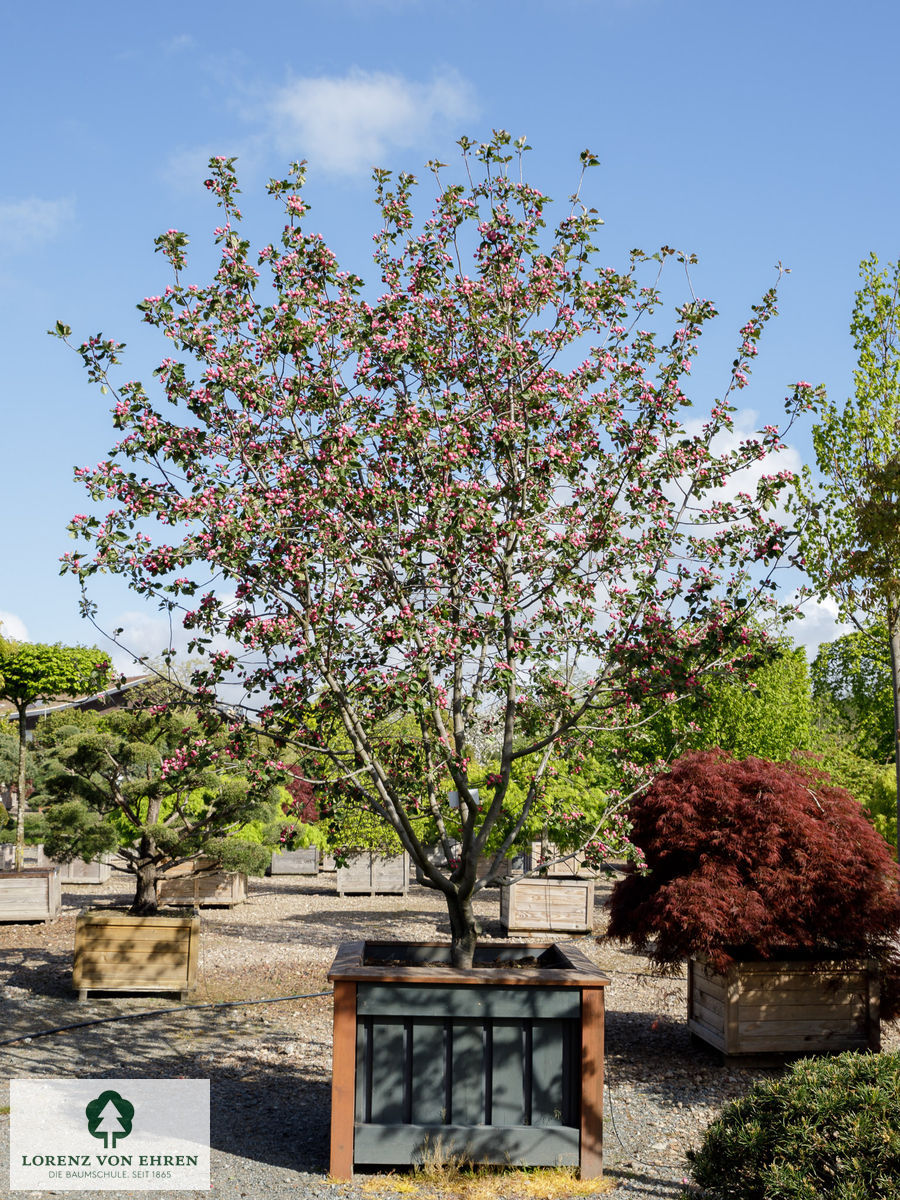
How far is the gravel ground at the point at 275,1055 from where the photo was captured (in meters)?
6.27

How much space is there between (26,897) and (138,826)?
4.85m

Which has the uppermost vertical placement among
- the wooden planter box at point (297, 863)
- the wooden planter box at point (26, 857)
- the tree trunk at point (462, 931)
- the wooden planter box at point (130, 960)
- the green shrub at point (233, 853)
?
the tree trunk at point (462, 931)

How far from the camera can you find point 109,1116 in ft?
22.2

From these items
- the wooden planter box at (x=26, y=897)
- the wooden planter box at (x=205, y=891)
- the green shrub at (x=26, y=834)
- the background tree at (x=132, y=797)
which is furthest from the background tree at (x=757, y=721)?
the green shrub at (x=26, y=834)

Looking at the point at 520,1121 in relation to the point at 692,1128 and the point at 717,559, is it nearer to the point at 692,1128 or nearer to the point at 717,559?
the point at 692,1128

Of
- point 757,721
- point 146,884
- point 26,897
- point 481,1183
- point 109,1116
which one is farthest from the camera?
point 757,721

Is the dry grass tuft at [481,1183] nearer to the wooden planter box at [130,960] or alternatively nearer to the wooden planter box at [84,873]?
the wooden planter box at [130,960]

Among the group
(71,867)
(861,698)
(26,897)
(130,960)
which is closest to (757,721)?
(130,960)

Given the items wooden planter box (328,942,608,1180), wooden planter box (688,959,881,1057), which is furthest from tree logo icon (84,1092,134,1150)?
wooden planter box (688,959,881,1057)

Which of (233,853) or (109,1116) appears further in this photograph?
(233,853)

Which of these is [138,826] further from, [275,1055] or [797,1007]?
[797,1007]

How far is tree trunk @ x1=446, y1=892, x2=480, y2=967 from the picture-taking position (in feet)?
22.7

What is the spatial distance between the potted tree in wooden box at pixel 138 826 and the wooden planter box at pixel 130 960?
1 centimetres

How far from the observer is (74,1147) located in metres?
6.24
